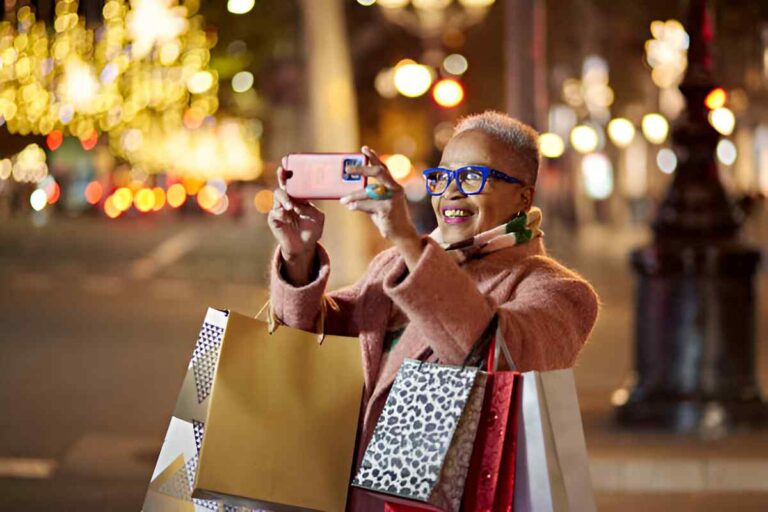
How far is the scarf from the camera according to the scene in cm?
391

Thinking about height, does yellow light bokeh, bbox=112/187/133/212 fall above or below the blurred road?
above

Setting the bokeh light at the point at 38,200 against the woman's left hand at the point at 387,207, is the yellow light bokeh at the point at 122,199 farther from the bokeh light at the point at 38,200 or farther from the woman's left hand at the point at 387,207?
the woman's left hand at the point at 387,207

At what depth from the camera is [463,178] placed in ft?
12.8

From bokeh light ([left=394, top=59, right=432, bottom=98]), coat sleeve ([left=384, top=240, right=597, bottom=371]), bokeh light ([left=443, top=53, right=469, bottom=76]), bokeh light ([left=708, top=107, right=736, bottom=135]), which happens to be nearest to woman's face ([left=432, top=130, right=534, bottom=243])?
coat sleeve ([left=384, top=240, right=597, bottom=371])

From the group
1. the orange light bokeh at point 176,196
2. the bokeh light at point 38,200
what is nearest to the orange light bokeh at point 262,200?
the orange light bokeh at point 176,196

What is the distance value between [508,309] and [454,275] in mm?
209

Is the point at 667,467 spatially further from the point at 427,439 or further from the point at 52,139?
the point at 427,439

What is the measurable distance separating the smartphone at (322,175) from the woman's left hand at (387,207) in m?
0.09

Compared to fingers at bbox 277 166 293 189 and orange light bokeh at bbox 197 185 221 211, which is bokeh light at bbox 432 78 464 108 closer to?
fingers at bbox 277 166 293 189

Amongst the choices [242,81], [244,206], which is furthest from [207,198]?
[242,81]

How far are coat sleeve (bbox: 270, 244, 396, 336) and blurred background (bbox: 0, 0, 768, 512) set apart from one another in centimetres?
394

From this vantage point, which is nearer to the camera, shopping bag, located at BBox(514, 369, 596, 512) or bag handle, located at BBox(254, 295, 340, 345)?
shopping bag, located at BBox(514, 369, 596, 512)

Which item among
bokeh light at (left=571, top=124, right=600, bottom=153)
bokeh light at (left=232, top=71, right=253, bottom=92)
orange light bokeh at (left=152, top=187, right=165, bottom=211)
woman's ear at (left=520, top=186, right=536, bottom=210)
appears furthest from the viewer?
orange light bokeh at (left=152, top=187, right=165, bottom=211)

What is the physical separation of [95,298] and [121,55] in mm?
5654
